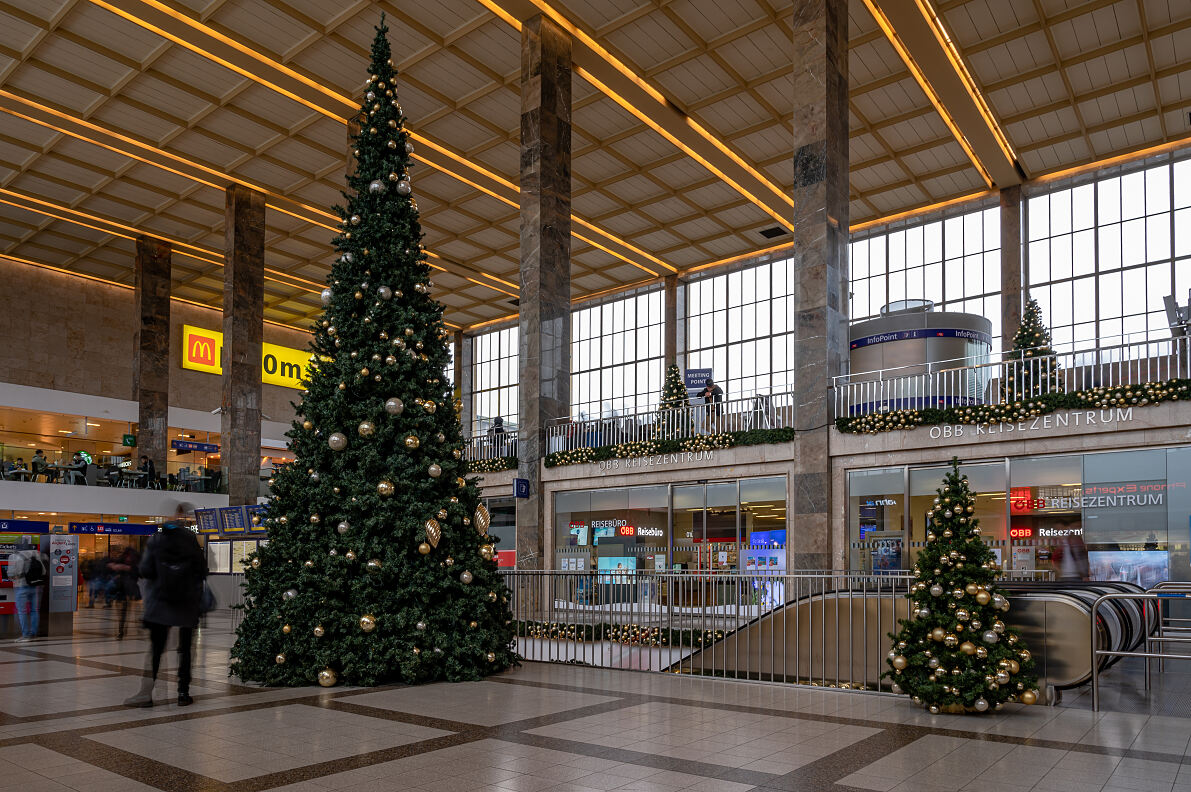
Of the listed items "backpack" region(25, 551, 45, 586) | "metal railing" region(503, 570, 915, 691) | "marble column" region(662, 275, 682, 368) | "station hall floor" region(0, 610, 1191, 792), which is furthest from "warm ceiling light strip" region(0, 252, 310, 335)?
"station hall floor" region(0, 610, 1191, 792)

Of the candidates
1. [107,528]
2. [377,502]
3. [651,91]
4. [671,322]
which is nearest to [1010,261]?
[651,91]

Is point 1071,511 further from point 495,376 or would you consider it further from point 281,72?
point 495,376

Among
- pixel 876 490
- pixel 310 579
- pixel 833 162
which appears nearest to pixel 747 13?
pixel 833 162

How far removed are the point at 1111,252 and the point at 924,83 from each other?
9.62 meters

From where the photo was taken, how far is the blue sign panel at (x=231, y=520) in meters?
23.5

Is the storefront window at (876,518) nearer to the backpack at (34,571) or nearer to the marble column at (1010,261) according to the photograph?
the marble column at (1010,261)

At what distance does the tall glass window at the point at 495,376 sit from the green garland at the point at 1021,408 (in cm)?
2778

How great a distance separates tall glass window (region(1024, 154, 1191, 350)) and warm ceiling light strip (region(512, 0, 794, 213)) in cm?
821

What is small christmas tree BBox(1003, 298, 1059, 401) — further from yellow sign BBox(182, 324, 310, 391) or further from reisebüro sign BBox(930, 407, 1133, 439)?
yellow sign BBox(182, 324, 310, 391)

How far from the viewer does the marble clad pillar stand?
16844 millimetres

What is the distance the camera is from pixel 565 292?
20812 mm

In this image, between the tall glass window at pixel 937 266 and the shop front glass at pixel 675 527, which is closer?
the shop front glass at pixel 675 527

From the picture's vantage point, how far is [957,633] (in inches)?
303

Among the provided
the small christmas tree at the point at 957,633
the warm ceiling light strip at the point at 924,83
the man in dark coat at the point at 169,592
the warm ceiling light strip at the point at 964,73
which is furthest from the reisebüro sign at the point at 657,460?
the man in dark coat at the point at 169,592
